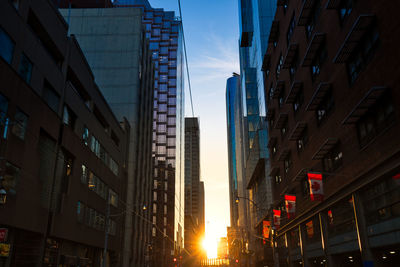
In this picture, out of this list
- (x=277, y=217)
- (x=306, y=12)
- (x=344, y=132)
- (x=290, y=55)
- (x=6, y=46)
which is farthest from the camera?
(x=277, y=217)

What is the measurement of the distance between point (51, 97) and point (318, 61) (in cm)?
2198

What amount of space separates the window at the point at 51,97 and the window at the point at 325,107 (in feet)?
70.9

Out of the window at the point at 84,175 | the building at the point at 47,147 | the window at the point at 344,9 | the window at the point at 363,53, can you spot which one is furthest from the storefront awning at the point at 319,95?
the window at the point at 84,175

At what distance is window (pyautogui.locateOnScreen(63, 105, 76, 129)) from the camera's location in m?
32.3

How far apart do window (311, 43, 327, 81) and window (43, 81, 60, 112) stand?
2172cm

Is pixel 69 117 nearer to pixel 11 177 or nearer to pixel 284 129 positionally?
pixel 11 177

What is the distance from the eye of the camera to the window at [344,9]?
890 inches

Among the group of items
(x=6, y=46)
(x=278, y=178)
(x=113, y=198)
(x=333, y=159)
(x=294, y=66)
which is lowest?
(x=333, y=159)

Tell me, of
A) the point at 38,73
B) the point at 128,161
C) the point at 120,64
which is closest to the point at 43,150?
the point at 38,73

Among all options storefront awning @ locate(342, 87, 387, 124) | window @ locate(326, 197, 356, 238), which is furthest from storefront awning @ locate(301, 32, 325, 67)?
window @ locate(326, 197, 356, 238)

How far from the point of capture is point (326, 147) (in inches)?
1029

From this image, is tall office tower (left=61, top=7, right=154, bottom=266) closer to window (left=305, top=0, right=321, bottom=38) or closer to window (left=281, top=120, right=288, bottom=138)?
window (left=281, top=120, right=288, bottom=138)

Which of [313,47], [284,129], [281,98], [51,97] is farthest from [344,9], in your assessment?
[51,97]

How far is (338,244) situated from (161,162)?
99.7 meters
